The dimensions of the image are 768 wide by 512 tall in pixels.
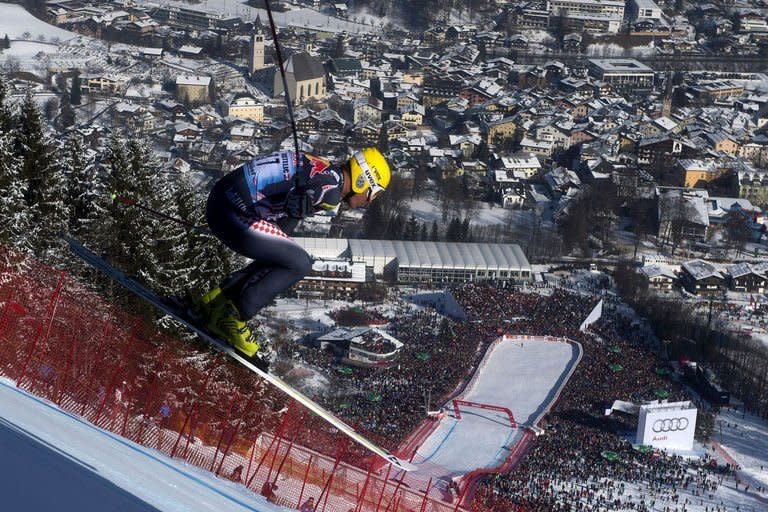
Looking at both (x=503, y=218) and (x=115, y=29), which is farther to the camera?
(x=115, y=29)

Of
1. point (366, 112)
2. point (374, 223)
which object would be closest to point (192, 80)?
point (366, 112)

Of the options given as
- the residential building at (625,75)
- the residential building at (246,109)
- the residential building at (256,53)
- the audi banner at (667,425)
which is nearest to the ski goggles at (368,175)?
the audi banner at (667,425)

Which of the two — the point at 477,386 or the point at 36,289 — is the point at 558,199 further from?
the point at 36,289

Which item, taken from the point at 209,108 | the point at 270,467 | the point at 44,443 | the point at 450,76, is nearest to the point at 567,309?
the point at 270,467

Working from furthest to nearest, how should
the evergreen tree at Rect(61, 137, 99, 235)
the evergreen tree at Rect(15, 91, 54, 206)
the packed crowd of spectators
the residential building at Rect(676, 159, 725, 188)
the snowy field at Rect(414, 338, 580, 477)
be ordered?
the residential building at Rect(676, 159, 725, 188), the snowy field at Rect(414, 338, 580, 477), the packed crowd of spectators, the evergreen tree at Rect(61, 137, 99, 235), the evergreen tree at Rect(15, 91, 54, 206)

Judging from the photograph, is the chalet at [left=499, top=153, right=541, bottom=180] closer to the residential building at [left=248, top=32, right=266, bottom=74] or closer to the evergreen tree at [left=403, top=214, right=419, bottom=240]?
the evergreen tree at [left=403, top=214, right=419, bottom=240]

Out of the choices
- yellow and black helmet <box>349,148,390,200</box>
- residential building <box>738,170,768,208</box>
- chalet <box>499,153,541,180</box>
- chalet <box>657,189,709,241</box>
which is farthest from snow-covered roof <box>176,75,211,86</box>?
yellow and black helmet <box>349,148,390,200</box>

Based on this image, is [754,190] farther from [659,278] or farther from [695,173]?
[659,278]
